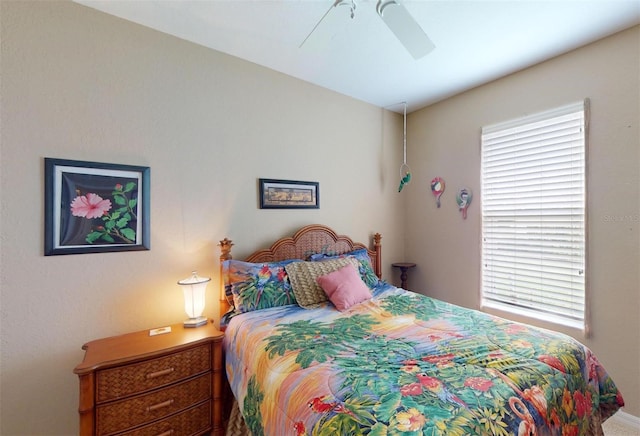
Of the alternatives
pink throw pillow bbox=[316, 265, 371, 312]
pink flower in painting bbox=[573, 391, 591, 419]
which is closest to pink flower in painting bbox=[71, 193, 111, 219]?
pink throw pillow bbox=[316, 265, 371, 312]

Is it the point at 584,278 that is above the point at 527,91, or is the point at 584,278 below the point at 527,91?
below

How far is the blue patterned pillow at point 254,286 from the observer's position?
2.01 metres

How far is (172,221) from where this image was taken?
2.01 m

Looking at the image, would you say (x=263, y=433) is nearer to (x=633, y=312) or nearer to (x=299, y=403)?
(x=299, y=403)

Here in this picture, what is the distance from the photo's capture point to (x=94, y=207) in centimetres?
175

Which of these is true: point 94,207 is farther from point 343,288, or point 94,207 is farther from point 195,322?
point 343,288

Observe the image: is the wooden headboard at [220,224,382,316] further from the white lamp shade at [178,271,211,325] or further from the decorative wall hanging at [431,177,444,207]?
the decorative wall hanging at [431,177,444,207]

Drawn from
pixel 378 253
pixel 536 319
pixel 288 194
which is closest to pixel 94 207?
pixel 288 194

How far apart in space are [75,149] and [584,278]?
3.72 m

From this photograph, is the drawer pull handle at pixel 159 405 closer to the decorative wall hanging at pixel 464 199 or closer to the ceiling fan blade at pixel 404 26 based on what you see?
the ceiling fan blade at pixel 404 26

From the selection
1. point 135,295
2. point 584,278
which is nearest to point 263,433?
point 135,295

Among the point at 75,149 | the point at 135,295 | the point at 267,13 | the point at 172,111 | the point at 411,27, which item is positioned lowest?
the point at 135,295

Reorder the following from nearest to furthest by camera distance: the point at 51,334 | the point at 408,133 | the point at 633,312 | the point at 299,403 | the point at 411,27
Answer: the point at 299,403
the point at 411,27
the point at 51,334
the point at 633,312
the point at 408,133

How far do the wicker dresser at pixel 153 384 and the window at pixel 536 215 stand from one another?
2.59 metres
